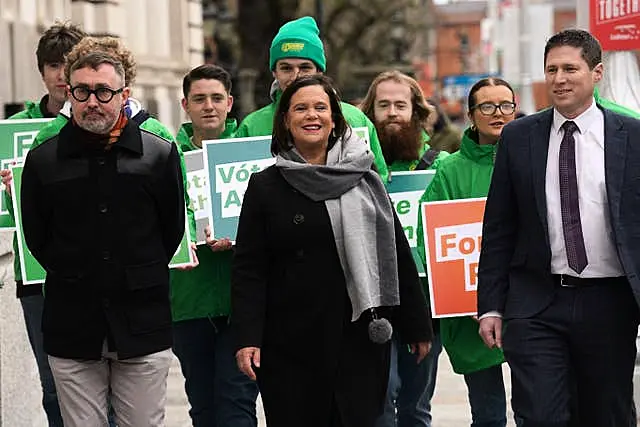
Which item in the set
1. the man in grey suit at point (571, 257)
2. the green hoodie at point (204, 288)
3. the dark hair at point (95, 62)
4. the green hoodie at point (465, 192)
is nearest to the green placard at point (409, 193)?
the green hoodie at point (465, 192)

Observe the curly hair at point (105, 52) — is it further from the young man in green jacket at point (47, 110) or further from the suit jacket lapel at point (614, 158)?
the suit jacket lapel at point (614, 158)

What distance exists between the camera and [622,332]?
6137 mm

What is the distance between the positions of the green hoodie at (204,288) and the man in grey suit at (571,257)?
1.69 m

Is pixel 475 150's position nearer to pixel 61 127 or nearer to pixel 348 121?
pixel 348 121

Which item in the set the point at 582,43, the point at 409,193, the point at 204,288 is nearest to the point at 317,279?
Answer: the point at 582,43

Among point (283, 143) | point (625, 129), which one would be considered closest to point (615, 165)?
point (625, 129)

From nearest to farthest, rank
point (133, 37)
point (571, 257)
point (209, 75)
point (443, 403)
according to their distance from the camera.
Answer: point (571, 257)
point (209, 75)
point (443, 403)
point (133, 37)

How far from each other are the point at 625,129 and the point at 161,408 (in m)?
2.12

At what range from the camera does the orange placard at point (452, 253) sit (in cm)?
745

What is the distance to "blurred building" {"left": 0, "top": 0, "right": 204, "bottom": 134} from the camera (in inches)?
488

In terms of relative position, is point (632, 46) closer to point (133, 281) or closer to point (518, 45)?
point (133, 281)

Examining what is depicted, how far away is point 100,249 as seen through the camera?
607cm

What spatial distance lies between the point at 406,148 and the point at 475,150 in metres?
0.79

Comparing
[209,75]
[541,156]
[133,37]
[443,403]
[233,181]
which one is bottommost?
[443,403]
